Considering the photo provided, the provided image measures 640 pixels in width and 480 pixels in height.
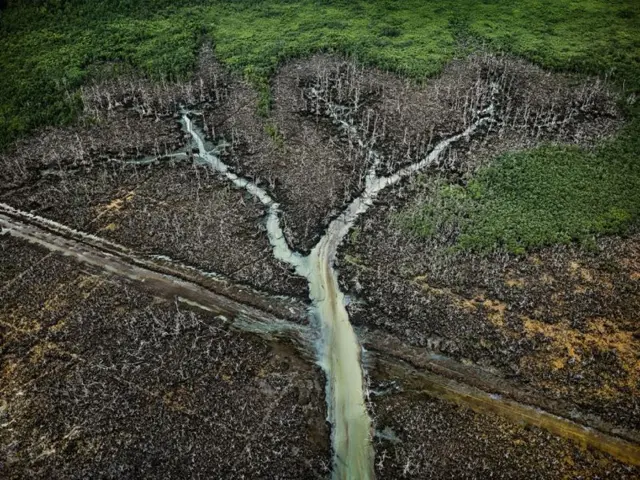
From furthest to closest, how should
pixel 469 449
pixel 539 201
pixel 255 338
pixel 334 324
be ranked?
pixel 539 201 < pixel 334 324 < pixel 255 338 < pixel 469 449

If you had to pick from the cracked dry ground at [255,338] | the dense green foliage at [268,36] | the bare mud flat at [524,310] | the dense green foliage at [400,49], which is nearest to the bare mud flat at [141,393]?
the cracked dry ground at [255,338]

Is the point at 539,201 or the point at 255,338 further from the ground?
the point at 539,201

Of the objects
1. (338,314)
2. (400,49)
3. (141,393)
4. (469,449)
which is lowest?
(469,449)

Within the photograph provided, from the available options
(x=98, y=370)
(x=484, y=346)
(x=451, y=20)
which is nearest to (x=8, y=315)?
(x=98, y=370)

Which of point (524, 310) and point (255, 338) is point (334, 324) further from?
point (524, 310)

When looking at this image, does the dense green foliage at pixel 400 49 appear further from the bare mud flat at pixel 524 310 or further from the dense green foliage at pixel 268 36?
the bare mud flat at pixel 524 310

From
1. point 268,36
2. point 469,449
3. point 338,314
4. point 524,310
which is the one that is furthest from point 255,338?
point 268,36
